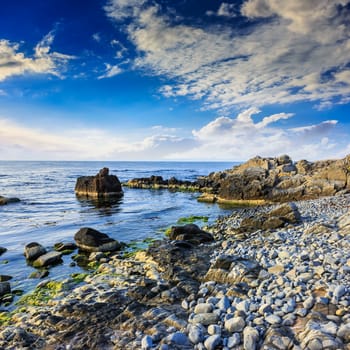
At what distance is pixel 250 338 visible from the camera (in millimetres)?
4648

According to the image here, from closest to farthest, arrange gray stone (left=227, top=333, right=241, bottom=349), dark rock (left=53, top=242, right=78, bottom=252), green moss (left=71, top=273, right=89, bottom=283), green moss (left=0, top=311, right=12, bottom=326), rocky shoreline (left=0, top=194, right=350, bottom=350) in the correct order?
gray stone (left=227, top=333, right=241, bottom=349) → rocky shoreline (left=0, top=194, right=350, bottom=350) → green moss (left=0, top=311, right=12, bottom=326) → green moss (left=71, top=273, right=89, bottom=283) → dark rock (left=53, top=242, right=78, bottom=252)

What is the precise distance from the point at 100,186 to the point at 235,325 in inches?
1431

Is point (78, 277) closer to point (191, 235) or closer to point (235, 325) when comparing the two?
point (191, 235)

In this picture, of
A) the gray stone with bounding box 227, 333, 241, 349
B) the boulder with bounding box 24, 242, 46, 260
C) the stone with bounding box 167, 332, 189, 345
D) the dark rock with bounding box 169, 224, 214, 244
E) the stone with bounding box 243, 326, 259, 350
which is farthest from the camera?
the dark rock with bounding box 169, 224, 214, 244

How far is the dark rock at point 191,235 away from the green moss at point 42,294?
5.77 meters

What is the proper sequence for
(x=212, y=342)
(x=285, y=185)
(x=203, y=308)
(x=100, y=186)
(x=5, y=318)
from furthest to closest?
(x=100, y=186)
(x=285, y=185)
(x=5, y=318)
(x=203, y=308)
(x=212, y=342)

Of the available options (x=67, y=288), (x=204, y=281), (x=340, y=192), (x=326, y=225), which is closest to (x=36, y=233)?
(x=67, y=288)

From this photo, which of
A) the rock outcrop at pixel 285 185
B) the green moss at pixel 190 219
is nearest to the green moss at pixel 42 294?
the green moss at pixel 190 219

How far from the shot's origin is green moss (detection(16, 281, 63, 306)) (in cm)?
834

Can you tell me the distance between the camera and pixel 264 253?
9086 mm

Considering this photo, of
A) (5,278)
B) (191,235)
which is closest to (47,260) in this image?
(5,278)

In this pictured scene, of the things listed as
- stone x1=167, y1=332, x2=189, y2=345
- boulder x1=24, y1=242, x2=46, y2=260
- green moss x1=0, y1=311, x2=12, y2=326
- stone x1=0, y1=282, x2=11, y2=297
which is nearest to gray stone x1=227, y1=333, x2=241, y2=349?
stone x1=167, y1=332, x2=189, y2=345

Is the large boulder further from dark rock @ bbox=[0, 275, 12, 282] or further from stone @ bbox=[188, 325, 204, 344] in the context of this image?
stone @ bbox=[188, 325, 204, 344]

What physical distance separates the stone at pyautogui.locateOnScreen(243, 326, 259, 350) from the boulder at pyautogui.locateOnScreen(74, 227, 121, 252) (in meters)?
9.77
